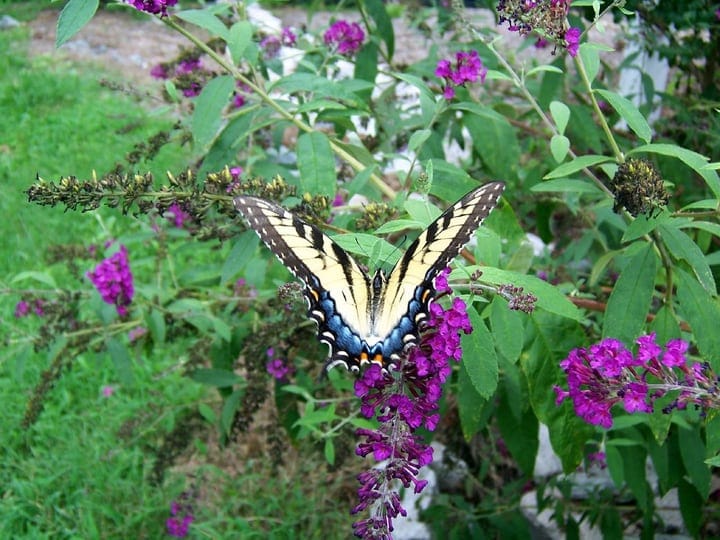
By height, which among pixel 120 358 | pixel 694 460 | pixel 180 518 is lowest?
pixel 180 518

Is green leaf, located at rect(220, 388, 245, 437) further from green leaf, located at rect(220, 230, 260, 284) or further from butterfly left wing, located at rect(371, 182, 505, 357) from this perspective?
butterfly left wing, located at rect(371, 182, 505, 357)

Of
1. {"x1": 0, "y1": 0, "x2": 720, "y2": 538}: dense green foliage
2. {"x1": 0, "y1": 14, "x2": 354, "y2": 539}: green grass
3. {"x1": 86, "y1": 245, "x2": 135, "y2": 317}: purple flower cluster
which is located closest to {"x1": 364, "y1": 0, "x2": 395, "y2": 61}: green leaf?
{"x1": 0, "y1": 0, "x2": 720, "y2": 538}: dense green foliage

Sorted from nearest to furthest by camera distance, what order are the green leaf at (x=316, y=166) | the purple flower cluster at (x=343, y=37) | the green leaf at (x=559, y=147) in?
the green leaf at (x=559, y=147) < the green leaf at (x=316, y=166) < the purple flower cluster at (x=343, y=37)

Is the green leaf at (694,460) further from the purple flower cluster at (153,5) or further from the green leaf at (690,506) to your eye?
the purple flower cluster at (153,5)

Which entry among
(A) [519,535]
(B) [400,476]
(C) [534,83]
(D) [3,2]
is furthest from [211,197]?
(D) [3,2]

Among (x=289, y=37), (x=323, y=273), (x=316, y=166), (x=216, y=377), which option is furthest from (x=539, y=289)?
(x=289, y=37)

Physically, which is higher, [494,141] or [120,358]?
[494,141]

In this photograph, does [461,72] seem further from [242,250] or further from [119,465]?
[119,465]

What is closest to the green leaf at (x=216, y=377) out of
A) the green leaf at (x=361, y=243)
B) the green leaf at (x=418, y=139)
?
the green leaf at (x=418, y=139)
